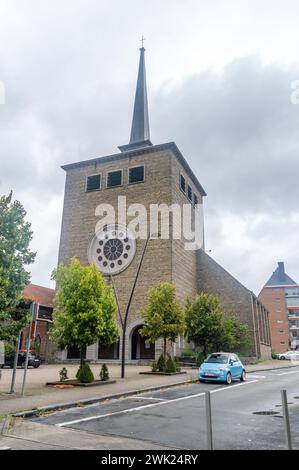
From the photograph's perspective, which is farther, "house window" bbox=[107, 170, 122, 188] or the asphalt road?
"house window" bbox=[107, 170, 122, 188]

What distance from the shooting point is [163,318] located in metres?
23.6

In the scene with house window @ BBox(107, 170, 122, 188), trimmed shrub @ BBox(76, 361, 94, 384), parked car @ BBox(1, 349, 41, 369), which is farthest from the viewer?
house window @ BBox(107, 170, 122, 188)

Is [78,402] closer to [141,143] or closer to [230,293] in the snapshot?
[230,293]

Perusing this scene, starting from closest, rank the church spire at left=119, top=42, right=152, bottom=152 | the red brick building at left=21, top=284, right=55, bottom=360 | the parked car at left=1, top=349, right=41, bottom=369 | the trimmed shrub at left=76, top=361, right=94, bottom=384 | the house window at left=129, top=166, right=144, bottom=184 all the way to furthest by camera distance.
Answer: the trimmed shrub at left=76, top=361, right=94, bottom=384, the parked car at left=1, top=349, right=41, bottom=369, the red brick building at left=21, top=284, right=55, bottom=360, the house window at left=129, top=166, right=144, bottom=184, the church spire at left=119, top=42, right=152, bottom=152

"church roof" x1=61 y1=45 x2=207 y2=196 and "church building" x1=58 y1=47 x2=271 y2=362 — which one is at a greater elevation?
"church roof" x1=61 y1=45 x2=207 y2=196

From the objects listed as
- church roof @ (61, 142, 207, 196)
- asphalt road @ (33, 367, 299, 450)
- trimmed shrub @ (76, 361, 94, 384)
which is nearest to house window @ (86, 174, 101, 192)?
church roof @ (61, 142, 207, 196)

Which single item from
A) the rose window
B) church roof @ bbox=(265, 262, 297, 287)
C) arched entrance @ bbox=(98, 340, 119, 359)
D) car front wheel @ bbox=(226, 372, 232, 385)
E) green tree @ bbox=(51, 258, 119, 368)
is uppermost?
church roof @ bbox=(265, 262, 297, 287)

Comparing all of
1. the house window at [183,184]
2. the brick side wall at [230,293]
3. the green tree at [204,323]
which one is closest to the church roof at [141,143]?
the house window at [183,184]

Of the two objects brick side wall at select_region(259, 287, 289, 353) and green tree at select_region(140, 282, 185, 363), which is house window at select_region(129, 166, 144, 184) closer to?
green tree at select_region(140, 282, 185, 363)

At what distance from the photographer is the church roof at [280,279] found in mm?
82625

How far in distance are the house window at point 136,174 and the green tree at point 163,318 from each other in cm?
1773

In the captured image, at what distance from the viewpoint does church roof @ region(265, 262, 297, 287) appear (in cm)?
8262
